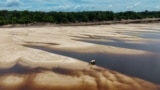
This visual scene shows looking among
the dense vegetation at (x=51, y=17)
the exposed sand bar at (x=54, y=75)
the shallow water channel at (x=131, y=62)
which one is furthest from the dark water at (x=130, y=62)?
the dense vegetation at (x=51, y=17)

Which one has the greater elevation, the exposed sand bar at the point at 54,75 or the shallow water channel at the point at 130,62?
the exposed sand bar at the point at 54,75

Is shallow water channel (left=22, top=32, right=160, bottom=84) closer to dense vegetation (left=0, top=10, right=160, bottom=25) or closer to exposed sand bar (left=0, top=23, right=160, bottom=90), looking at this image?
exposed sand bar (left=0, top=23, right=160, bottom=90)

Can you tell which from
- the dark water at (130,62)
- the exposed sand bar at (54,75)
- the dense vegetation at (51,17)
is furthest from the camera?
the dense vegetation at (51,17)

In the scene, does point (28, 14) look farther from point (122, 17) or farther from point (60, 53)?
point (60, 53)

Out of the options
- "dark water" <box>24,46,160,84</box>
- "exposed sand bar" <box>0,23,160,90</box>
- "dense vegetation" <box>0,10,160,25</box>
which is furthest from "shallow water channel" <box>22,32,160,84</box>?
"dense vegetation" <box>0,10,160,25</box>

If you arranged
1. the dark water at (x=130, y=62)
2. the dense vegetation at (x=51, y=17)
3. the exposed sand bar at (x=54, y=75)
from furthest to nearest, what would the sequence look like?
1. the dense vegetation at (x=51, y=17)
2. the dark water at (x=130, y=62)
3. the exposed sand bar at (x=54, y=75)

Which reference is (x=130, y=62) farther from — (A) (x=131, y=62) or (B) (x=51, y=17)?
(B) (x=51, y=17)

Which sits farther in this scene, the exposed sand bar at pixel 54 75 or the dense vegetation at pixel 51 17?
the dense vegetation at pixel 51 17

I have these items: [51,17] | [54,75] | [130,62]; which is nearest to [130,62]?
[130,62]

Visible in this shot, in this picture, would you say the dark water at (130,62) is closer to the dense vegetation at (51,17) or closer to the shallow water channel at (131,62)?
the shallow water channel at (131,62)
